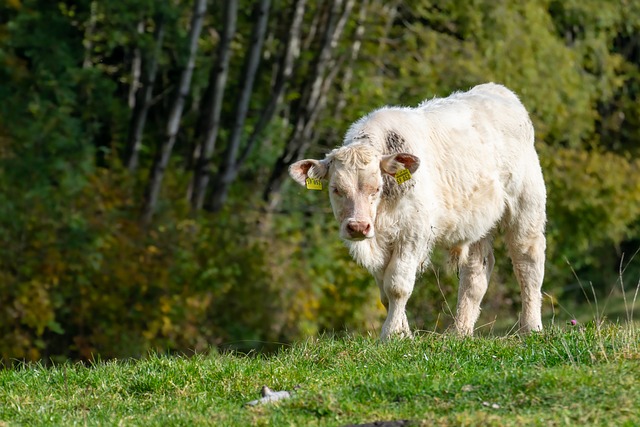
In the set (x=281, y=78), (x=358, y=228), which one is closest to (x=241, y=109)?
(x=281, y=78)

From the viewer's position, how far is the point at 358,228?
9.93 metres

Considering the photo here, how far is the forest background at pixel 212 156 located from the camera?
68.8 ft

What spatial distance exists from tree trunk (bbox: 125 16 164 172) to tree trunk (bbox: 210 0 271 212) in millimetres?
1600

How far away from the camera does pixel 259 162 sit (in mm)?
24094

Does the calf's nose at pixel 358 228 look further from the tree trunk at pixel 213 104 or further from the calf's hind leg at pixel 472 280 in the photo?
A: the tree trunk at pixel 213 104

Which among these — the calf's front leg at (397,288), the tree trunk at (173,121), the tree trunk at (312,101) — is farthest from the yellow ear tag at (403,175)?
the tree trunk at (312,101)

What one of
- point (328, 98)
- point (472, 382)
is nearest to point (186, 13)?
point (328, 98)

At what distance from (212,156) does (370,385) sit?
17166 millimetres

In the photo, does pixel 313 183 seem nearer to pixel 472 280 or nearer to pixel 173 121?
pixel 472 280

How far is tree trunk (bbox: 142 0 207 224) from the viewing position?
2125cm

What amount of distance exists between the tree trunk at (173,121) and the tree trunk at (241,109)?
1.16 metres

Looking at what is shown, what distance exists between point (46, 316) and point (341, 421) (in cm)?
1358

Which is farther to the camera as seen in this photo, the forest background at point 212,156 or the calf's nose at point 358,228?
the forest background at point 212,156

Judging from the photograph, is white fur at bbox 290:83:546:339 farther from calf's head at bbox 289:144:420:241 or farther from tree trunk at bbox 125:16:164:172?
tree trunk at bbox 125:16:164:172
